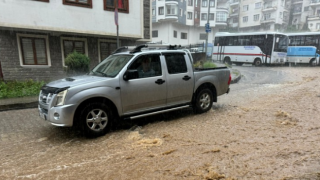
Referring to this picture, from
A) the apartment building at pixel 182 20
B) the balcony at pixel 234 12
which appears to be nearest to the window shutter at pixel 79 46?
the apartment building at pixel 182 20

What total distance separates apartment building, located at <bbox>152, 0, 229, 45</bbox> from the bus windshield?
59.9 feet

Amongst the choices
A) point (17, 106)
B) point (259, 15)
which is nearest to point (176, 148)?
point (17, 106)

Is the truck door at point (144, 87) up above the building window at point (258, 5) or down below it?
below

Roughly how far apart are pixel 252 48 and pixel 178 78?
64.1 feet

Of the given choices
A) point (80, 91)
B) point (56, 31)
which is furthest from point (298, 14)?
point (80, 91)

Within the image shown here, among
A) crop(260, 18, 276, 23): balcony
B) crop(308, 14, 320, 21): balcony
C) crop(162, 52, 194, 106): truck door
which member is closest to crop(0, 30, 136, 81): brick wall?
crop(162, 52, 194, 106): truck door

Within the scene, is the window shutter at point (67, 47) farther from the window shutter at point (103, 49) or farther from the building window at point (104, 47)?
the window shutter at point (103, 49)

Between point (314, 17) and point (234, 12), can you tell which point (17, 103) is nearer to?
point (314, 17)

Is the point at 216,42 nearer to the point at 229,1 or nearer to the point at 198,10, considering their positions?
the point at 198,10

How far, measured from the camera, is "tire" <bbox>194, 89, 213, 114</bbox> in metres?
5.97

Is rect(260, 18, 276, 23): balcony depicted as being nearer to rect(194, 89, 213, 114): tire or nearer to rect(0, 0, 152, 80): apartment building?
rect(0, 0, 152, 80): apartment building

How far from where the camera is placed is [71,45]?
12.4 metres

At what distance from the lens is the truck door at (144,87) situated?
185 inches

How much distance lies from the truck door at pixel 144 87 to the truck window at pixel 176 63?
0.92 ft
